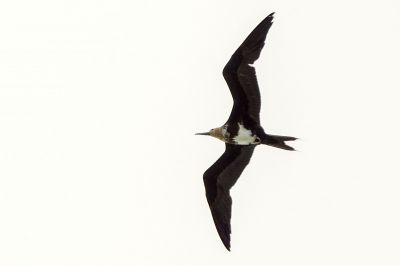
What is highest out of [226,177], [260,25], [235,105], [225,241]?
[260,25]

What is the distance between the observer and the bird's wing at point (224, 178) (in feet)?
58.1

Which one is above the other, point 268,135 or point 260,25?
point 260,25

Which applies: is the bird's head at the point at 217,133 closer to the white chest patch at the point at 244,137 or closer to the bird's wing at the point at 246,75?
the white chest patch at the point at 244,137

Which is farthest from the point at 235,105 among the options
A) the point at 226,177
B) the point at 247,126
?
the point at 226,177

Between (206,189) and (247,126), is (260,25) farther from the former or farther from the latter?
(206,189)

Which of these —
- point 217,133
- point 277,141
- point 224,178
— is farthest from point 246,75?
point 224,178

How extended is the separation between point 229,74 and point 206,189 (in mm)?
2666

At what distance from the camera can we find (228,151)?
18.1 m

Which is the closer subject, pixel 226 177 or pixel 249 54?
pixel 249 54

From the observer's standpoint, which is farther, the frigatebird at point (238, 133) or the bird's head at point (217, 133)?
the bird's head at point (217, 133)

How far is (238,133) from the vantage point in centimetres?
1744

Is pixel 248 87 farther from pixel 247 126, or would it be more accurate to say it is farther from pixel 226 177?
pixel 226 177

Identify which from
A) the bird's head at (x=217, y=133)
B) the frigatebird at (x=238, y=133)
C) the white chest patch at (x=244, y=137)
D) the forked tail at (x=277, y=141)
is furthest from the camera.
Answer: the bird's head at (x=217, y=133)

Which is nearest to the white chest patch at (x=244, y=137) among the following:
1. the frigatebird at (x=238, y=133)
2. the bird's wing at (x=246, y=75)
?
the frigatebird at (x=238, y=133)
